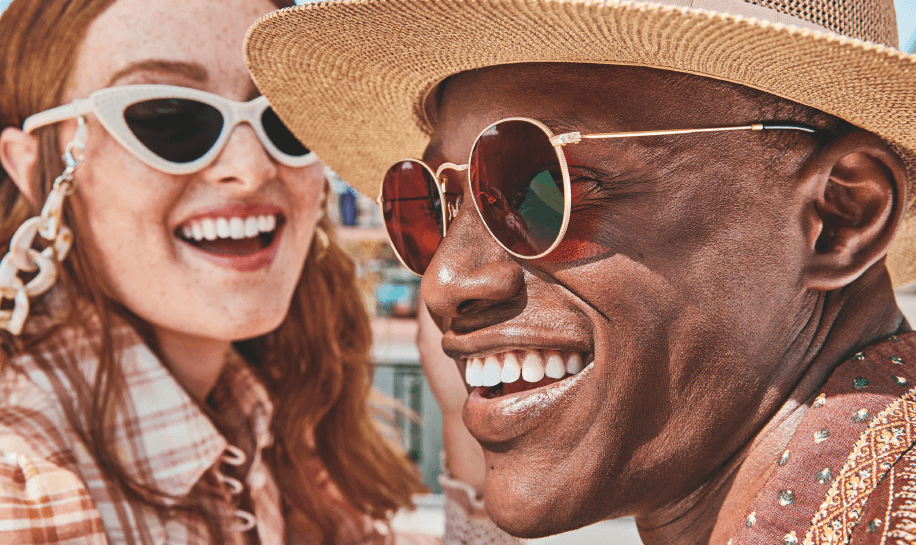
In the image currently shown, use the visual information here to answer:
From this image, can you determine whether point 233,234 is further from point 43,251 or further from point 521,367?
point 521,367

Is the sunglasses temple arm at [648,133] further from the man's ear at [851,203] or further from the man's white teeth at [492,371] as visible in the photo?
the man's white teeth at [492,371]

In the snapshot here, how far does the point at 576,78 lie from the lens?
131cm

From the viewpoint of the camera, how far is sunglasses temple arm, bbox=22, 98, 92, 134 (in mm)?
1925

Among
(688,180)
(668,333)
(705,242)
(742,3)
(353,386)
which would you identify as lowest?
(353,386)

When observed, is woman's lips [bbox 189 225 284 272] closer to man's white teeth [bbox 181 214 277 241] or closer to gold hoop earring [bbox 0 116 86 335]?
man's white teeth [bbox 181 214 277 241]

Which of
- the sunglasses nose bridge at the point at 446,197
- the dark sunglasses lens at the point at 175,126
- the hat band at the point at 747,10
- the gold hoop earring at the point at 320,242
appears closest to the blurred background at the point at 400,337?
the gold hoop earring at the point at 320,242

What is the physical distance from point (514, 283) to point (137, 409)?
1.29 metres

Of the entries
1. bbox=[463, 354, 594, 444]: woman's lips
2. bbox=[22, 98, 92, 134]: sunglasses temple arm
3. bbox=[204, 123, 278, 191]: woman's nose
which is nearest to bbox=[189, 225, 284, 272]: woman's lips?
bbox=[204, 123, 278, 191]: woman's nose

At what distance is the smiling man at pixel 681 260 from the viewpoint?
1.18 m

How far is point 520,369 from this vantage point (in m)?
1.40

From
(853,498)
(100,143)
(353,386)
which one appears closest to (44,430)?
(100,143)

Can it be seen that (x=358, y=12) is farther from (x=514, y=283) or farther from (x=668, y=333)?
(x=668, y=333)

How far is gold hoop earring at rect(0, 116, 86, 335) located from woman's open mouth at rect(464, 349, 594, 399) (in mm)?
1236

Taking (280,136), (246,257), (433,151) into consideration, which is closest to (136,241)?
(246,257)
